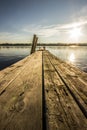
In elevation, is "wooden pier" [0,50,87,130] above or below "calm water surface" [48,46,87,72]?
above

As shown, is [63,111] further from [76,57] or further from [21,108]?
[76,57]

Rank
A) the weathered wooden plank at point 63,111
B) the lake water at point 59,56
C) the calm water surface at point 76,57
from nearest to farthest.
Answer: the weathered wooden plank at point 63,111 < the lake water at point 59,56 < the calm water surface at point 76,57

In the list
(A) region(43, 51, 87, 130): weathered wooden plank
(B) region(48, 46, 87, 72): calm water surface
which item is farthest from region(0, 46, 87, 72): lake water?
(A) region(43, 51, 87, 130): weathered wooden plank

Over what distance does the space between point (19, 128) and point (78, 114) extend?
0.62 meters

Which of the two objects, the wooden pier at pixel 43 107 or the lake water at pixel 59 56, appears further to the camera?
the lake water at pixel 59 56

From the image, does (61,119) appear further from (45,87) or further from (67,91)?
(45,87)

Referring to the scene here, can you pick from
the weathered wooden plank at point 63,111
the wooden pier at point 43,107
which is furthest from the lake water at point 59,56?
the weathered wooden plank at point 63,111

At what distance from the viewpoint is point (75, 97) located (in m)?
2.00

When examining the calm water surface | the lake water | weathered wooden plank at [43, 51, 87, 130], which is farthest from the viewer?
the calm water surface

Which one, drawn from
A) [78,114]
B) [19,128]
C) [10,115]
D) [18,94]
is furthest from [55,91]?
[19,128]

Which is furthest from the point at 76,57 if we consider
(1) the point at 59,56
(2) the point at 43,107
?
(2) the point at 43,107

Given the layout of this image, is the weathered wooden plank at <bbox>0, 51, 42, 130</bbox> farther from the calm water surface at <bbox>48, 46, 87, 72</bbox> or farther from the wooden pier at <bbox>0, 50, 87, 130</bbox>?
the calm water surface at <bbox>48, 46, 87, 72</bbox>

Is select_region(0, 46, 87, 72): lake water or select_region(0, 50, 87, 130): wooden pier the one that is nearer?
select_region(0, 50, 87, 130): wooden pier

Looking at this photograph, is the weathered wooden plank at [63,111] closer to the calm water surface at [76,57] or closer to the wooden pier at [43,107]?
the wooden pier at [43,107]
